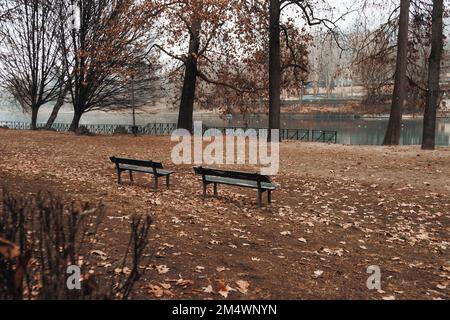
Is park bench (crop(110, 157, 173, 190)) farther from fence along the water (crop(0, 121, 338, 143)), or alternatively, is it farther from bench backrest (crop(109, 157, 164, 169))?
fence along the water (crop(0, 121, 338, 143))

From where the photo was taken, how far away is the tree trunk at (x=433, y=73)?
55.7ft

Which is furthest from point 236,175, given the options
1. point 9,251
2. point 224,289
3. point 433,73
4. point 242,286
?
point 433,73

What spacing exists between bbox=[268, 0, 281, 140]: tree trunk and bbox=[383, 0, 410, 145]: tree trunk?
Answer: 19.7 feet

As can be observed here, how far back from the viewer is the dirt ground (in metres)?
4.36

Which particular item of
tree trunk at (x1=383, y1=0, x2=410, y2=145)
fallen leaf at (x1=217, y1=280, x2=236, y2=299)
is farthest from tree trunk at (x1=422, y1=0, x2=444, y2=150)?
fallen leaf at (x1=217, y1=280, x2=236, y2=299)

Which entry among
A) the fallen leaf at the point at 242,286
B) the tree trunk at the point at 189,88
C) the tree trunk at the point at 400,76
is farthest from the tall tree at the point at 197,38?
the fallen leaf at the point at 242,286

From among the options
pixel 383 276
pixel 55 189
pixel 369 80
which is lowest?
pixel 383 276

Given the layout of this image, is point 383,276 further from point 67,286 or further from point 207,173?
point 207,173

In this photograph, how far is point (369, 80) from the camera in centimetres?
2253

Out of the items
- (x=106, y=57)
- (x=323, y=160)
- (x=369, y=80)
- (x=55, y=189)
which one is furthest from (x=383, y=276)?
(x=369, y=80)

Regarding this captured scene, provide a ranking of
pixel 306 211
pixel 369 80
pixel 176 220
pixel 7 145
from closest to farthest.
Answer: pixel 176 220 → pixel 306 211 → pixel 7 145 → pixel 369 80

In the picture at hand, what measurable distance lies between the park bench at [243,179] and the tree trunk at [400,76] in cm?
1406

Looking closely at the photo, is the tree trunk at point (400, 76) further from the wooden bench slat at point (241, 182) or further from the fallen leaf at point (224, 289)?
the fallen leaf at point (224, 289)
